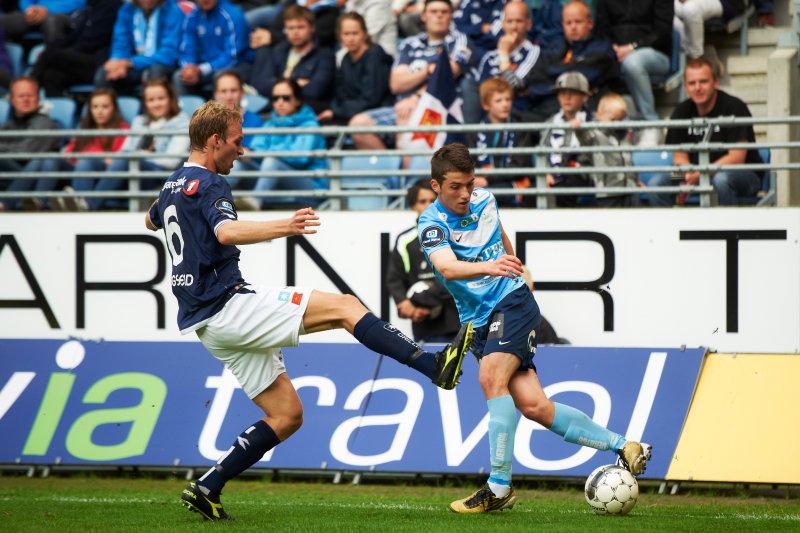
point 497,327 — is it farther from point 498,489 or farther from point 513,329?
point 498,489

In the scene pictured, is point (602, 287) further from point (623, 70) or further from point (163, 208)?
point (163, 208)

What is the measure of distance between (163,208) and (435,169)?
5.16 feet

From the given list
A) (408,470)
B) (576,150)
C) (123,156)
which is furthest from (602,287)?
(123,156)

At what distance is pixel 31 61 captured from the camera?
15617 millimetres

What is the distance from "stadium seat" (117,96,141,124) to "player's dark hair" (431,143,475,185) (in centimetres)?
768

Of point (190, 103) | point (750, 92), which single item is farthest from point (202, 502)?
point (750, 92)

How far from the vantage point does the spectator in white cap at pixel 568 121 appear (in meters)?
11.2

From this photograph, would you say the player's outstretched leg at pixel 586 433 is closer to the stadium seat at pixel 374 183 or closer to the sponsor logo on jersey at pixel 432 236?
the sponsor logo on jersey at pixel 432 236

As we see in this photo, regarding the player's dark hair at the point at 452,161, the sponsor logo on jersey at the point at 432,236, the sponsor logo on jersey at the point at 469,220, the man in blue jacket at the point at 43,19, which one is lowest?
the sponsor logo on jersey at the point at 432,236

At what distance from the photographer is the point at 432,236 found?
6.94 meters

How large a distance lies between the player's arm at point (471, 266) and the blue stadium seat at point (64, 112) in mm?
8372

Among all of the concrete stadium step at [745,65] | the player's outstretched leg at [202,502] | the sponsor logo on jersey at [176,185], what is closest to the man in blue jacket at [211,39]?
the concrete stadium step at [745,65]

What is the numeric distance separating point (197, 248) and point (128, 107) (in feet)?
Answer: 25.6

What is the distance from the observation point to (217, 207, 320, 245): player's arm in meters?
6.12
